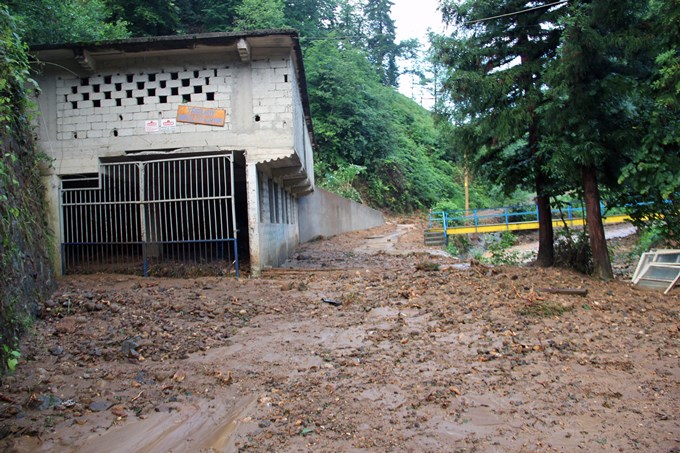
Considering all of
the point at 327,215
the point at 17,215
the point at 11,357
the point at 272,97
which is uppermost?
the point at 272,97

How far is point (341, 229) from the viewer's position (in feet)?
77.1

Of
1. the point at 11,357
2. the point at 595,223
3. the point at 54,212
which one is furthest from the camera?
the point at 54,212

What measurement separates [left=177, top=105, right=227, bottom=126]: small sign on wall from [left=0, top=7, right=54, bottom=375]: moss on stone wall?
282 cm

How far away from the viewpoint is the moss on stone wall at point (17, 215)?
15.3 feet

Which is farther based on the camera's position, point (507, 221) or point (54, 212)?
point (507, 221)

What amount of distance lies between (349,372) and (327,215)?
57.4 feet

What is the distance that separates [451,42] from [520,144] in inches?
108

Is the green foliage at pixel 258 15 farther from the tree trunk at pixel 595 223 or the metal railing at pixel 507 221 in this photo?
the tree trunk at pixel 595 223

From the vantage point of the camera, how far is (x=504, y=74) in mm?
8938

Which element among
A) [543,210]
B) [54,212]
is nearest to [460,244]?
[543,210]

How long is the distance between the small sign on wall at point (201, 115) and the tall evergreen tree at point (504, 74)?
4.68 meters

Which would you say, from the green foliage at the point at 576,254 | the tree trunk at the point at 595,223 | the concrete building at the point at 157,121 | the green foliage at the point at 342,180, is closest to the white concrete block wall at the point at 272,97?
the concrete building at the point at 157,121

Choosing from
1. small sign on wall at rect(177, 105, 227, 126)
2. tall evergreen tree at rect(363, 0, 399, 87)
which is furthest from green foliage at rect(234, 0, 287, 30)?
tall evergreen tree at rect(363, 0, 399, 87)

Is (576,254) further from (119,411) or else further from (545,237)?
(119,411)
